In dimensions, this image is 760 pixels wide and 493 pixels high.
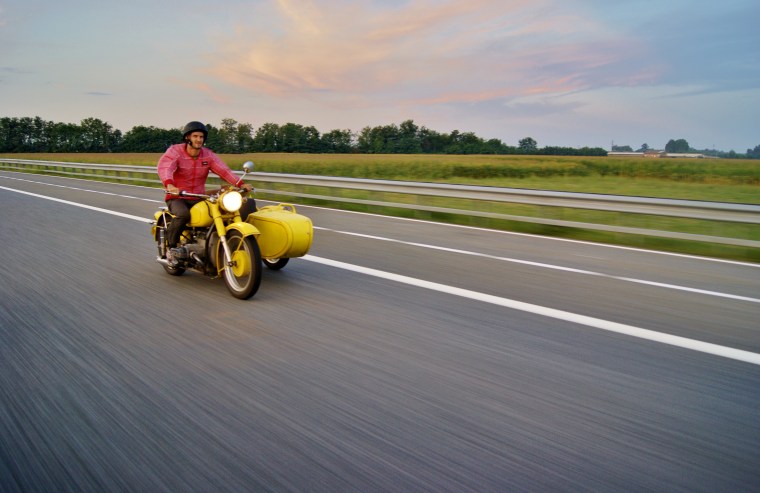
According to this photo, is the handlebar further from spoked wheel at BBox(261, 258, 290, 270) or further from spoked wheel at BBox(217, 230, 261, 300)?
spoked wheel at BBox(261, 258, 290, 270)

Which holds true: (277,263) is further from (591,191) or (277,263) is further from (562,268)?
(591,191)

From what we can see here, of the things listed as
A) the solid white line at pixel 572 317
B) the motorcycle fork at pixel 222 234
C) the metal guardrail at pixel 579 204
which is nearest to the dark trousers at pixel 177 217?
the motorcycle fork at pixel 222 234

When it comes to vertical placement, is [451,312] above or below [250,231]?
below

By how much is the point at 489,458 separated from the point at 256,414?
1276 mm

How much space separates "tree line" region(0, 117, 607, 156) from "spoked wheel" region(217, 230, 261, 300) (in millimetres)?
66820

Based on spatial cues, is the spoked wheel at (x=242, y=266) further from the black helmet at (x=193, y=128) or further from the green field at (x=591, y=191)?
the green field at (x=591, y=191)

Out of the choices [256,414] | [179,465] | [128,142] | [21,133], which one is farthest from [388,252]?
[21,133]

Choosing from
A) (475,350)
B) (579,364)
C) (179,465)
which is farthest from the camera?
(475,350)

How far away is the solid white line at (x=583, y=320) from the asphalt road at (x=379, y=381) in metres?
0.03

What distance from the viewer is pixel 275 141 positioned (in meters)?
84.8

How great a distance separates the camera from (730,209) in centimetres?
970

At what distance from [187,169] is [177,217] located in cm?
54

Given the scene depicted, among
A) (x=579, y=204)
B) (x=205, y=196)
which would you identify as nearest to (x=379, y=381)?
(x=205, y=196)

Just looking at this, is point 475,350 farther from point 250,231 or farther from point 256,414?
point 250,231
